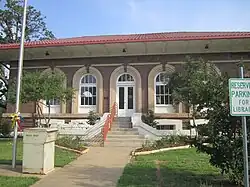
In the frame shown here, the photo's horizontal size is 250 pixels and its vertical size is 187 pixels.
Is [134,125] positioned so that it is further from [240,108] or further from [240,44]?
[240,108]

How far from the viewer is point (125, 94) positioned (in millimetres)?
23047

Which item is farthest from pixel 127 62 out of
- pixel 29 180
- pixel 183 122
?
pixel 29 180

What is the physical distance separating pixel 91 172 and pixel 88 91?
48.7 ft

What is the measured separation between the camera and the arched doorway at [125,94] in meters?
22.9

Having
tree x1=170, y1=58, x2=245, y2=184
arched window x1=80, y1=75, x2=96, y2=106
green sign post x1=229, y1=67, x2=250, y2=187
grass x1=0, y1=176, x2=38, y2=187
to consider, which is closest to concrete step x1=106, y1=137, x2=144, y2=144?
arched window x1=80, y1=75, x2=96, y2=106

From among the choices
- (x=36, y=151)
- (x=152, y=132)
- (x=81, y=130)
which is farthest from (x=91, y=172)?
(x=152, y=132)

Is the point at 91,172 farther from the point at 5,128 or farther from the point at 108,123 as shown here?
the point at 5,128

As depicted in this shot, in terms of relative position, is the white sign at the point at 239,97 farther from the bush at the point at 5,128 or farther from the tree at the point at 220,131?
the bush at the point at 5,128

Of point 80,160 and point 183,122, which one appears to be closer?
point 80,160

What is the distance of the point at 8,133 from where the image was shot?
67.7 ft

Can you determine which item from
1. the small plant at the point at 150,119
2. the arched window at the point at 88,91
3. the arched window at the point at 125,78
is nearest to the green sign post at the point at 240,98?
the small plant at the point at 150,119

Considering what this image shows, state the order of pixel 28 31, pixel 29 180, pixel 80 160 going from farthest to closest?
pixel 28 31 → pixel 80 160 → pixel 29 180

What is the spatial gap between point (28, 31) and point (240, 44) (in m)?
23.2

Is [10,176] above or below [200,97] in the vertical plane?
below
